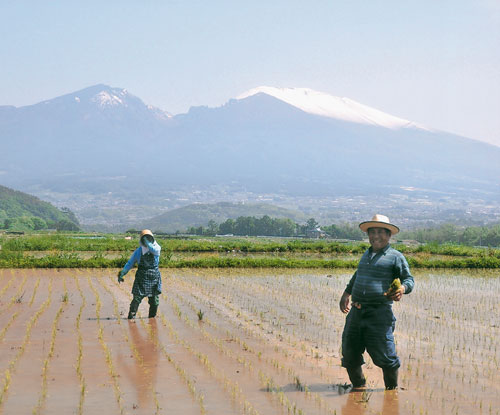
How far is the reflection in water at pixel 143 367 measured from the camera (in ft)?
20.9

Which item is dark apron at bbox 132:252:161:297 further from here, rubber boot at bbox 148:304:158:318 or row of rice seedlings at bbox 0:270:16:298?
row of rice seedlings at bbox 0:270:16:298

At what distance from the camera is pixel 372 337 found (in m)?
6.40

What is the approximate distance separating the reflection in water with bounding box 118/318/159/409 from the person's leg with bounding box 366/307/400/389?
6.58 feet

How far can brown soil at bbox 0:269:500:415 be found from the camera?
20.4 feet

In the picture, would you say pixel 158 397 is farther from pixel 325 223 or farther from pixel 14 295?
pixel 325 223

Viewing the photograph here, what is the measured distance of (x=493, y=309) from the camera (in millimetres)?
13031

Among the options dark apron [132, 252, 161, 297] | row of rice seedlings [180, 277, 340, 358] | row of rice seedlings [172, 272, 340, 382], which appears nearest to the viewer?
row of rice seedlings [172, 272, 340, 382]

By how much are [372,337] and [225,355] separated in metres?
2.24

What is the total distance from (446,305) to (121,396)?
28.0 feet

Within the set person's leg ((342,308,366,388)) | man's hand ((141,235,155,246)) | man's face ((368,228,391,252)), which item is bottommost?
person's leg ((342,308,366,388))

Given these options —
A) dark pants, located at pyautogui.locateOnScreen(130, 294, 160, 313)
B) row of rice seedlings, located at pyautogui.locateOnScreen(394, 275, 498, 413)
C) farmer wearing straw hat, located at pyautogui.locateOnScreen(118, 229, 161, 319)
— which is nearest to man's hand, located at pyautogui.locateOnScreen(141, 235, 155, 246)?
farmer wearing straw hat, located at pyautogui.locateOnScreen(118, 229, 161, 319)

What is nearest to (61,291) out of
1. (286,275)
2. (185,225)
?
(286,275)

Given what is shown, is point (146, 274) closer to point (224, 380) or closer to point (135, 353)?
point (135, 353)

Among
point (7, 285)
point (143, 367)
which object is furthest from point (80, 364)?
point (7, 285)
